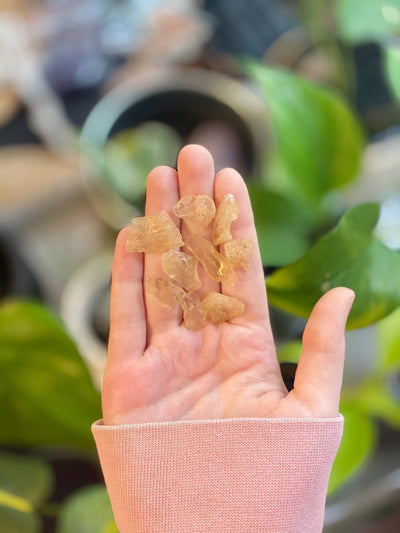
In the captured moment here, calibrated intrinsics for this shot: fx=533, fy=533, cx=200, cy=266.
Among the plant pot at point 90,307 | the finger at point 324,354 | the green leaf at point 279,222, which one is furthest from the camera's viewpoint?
the plant pot at point 90,307

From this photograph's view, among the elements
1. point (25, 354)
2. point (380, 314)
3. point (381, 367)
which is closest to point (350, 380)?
point (381, 367)

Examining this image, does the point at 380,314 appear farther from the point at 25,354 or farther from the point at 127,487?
the point at 25,354

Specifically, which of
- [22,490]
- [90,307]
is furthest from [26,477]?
[90,307]

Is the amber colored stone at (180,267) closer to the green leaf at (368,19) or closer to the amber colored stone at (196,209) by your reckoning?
the amber colored stone at (196,209)

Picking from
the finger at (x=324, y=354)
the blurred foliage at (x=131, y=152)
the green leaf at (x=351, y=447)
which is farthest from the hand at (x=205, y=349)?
the blurred foliage at (x=131, y=152)

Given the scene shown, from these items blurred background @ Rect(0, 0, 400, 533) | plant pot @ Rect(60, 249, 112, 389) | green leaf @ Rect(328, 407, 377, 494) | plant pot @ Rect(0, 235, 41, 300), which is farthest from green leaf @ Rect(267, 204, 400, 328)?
plant pot @ Rect(0, 235, 41, 300)

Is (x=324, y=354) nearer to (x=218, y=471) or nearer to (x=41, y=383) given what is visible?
(x=218, y=471)

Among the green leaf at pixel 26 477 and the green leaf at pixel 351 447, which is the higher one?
the green leaf at pixel 351 447
